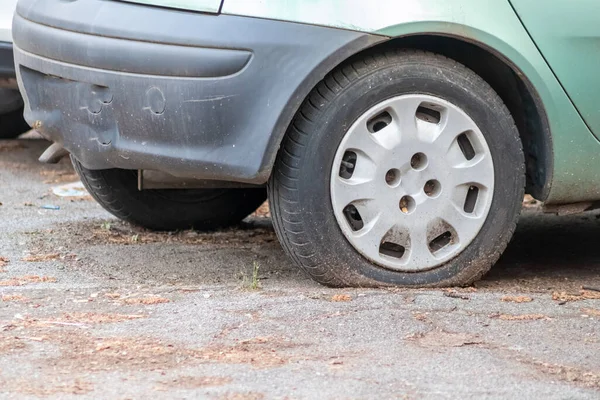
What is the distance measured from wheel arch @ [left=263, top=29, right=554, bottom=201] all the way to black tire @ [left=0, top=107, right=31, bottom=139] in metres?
4.55

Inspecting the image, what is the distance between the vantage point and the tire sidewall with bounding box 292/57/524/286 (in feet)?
12.9

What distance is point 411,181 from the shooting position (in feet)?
13.3

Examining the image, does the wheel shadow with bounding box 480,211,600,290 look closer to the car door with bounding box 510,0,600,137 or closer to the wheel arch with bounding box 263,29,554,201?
the wheel arch with bounding box 263,29,554,201

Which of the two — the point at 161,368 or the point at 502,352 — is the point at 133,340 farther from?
the point at 502,352

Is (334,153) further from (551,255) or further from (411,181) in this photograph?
(551,255)

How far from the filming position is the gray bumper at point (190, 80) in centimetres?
377

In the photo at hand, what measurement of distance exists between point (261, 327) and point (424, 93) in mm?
1066

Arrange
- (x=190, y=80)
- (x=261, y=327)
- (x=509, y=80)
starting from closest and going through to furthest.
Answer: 1. (x=261, y=327)
2. (x=190, y=80)
3. (x=509, y=80)

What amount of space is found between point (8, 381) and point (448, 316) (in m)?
1.47

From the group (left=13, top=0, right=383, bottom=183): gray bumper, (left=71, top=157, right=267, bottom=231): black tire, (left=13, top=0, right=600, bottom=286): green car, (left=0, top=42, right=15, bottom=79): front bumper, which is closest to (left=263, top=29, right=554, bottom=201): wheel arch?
(left=13, top=0, right=600, bottom=286): green car

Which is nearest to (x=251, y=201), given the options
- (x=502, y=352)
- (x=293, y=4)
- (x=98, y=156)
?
(x=98, y=156)

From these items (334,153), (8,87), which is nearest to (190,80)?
(334,153)

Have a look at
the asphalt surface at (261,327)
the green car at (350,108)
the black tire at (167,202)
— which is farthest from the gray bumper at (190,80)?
the black tire at (167,202)

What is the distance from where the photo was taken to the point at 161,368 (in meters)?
3.21
